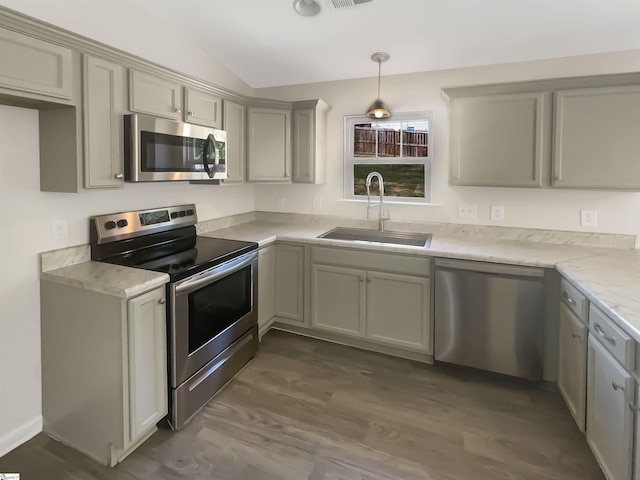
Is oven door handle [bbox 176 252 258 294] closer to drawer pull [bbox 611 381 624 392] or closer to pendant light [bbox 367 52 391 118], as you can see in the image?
pendant light [bbox 367 52 391 118]

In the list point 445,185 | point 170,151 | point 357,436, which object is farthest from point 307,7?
point 357,436

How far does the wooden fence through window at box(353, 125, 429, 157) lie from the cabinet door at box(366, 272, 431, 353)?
128cm

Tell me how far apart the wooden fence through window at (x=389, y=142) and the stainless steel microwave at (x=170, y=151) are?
135cm

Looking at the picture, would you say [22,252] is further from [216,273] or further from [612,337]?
[612,337]

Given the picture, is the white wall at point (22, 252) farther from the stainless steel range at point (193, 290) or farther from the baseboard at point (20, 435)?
the stainless steel range at point (193, 290)

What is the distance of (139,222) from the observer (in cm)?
254

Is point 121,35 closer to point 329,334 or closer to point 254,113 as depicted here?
point 254,113

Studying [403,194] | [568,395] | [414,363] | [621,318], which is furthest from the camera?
[403,194]

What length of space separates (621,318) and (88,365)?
2.44 m

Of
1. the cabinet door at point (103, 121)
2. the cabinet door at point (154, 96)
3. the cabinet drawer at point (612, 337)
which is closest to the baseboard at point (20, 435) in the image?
the cabinet door at point (103, 121)

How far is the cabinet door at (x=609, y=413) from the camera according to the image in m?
1.47

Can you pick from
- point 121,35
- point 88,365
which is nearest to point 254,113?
point 121,35

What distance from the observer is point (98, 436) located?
190 cm

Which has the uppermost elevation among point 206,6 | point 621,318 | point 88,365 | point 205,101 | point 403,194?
point 206,6
